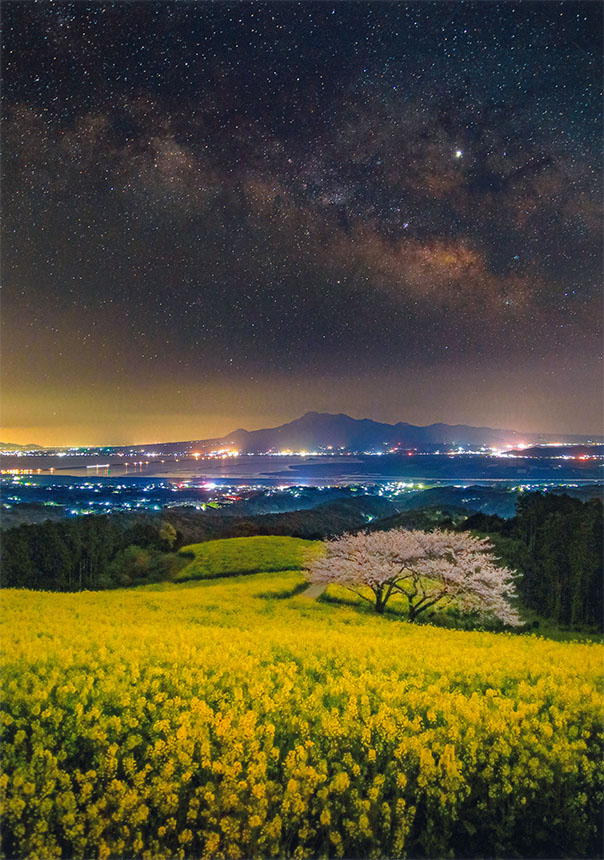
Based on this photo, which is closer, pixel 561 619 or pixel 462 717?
pixel 462 717

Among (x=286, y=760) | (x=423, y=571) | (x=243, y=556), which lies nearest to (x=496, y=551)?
(x=423, y=571)

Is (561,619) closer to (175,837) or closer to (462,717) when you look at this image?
(462,717)

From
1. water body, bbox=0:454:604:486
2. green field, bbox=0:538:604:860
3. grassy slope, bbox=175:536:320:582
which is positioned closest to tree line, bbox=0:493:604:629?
grassy slope, bbox=175:536:320:582

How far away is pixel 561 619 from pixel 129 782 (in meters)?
31.6

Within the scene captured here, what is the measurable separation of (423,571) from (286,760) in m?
16.1

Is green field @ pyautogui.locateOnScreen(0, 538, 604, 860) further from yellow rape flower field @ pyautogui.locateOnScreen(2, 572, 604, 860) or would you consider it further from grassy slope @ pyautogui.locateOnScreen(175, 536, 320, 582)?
grassy slope @ pyautogui.locateOnScreen(175, 536, 320, 582)

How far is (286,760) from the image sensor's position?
457cm

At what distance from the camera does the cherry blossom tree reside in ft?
64.6

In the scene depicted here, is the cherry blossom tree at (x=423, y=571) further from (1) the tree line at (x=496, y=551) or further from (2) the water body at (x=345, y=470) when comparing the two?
(2) the water body at (x=345, y=470)

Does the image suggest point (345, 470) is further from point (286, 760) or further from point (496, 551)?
point (286, 760)

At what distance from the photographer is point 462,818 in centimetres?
488

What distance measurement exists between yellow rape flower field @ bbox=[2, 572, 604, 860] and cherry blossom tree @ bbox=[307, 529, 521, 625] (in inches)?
528

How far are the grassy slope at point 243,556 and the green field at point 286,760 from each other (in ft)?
74.8

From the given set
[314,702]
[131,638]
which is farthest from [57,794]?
[131,638]
